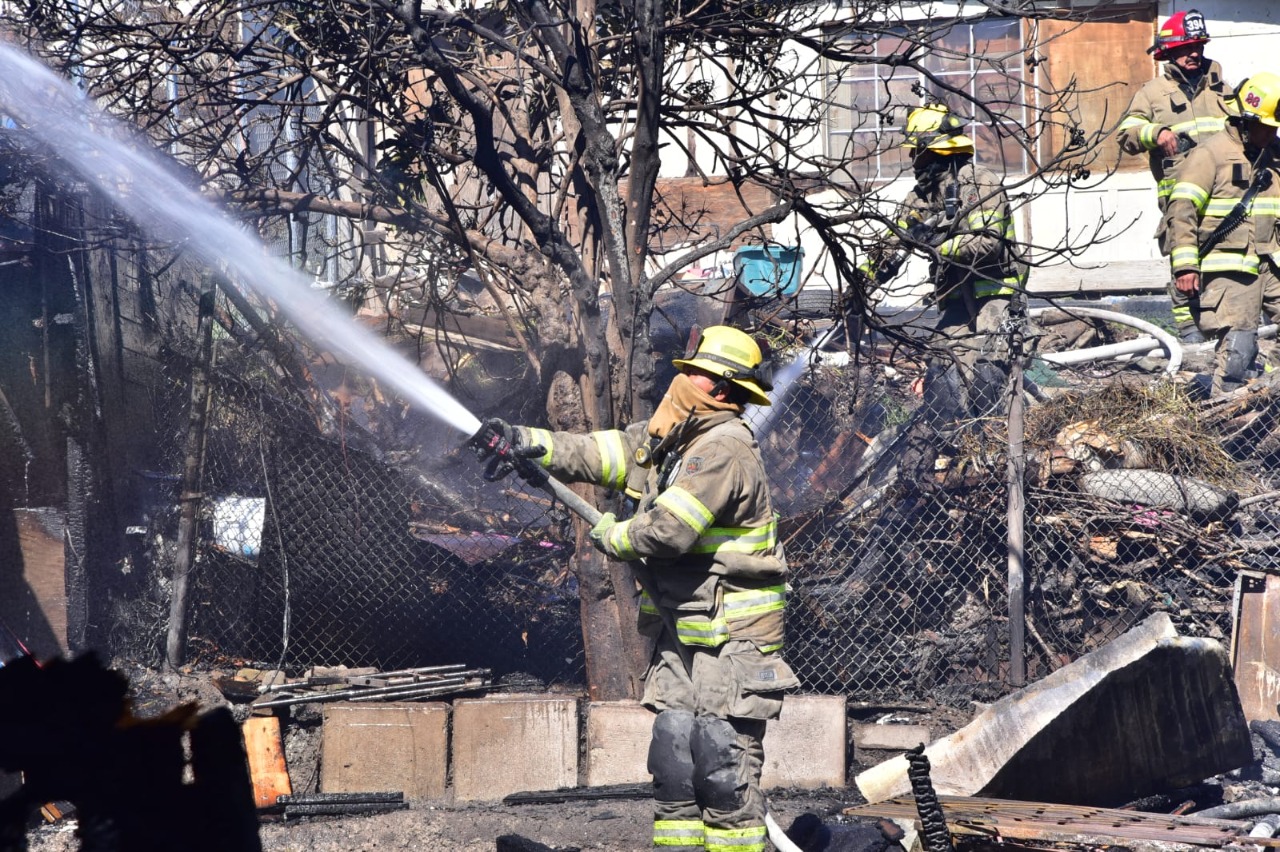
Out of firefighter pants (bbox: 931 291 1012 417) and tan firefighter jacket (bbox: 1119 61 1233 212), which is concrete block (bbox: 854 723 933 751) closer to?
firefighter pants (bbox: 931 291 1012 417)

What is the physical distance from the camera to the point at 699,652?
4.47m

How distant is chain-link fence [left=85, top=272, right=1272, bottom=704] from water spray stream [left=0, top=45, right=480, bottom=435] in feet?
1.73

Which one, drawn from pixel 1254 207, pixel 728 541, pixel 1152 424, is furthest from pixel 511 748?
pixel 1254 207

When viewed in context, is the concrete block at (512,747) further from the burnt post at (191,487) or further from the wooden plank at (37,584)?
the wooden plank at (37,584)

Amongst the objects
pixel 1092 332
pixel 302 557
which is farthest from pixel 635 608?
pixel 1092 332

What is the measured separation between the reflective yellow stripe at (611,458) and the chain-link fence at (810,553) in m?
1.84

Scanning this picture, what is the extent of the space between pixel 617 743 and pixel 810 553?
1590mm

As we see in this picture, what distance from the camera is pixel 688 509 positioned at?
4215 millimetres

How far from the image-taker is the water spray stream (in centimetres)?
639

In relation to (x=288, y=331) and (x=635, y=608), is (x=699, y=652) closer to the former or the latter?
(x=635, y=608)

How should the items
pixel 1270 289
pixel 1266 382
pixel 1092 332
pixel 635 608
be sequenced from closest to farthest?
1. pixel 635 608
2. pixel 1266 382
3. pixel 1270 289
4. pixel 1092 332

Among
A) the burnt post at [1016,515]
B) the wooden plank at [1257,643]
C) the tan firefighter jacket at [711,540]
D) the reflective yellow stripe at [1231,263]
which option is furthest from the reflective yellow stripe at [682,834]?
the reflective yellow stripe at [1231,263]

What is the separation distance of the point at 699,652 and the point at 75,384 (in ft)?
14.0

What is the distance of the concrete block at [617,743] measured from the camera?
604cm
